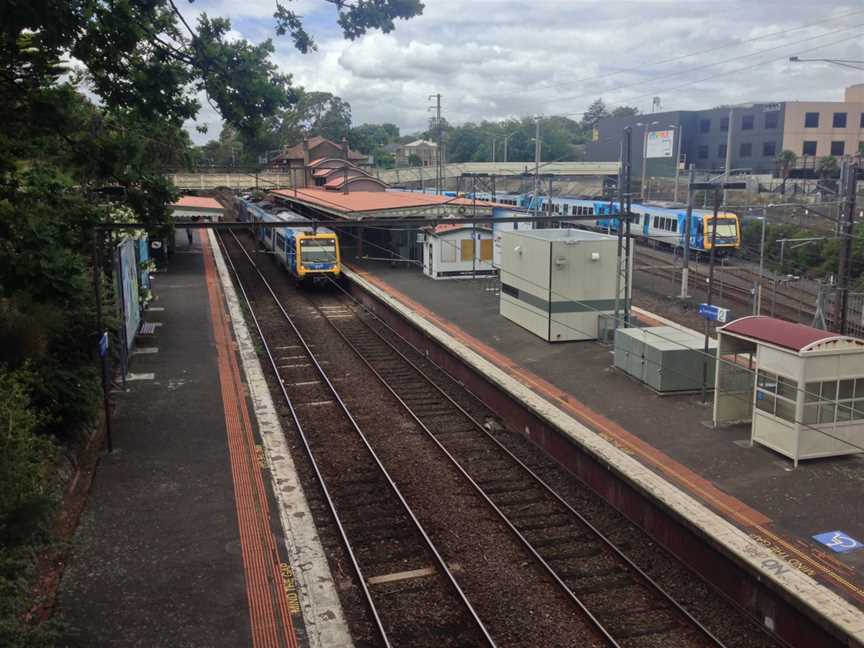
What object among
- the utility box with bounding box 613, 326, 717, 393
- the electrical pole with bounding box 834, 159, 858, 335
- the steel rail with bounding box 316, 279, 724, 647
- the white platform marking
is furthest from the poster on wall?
the electrical pole with bounding box 834, 159, 858, 335

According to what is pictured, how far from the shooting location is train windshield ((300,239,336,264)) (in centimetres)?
3041

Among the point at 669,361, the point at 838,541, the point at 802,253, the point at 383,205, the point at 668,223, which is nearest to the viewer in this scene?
the point at 838,541

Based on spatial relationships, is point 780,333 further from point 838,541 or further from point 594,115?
point 594,115

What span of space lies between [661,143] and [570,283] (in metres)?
44.7

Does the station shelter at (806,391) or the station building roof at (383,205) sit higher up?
the station building roof at (383,205)

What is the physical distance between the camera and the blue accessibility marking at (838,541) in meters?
9.11

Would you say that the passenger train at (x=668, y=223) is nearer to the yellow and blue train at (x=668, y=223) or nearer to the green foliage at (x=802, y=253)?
the yellow and blue train at (x=668, y=223)

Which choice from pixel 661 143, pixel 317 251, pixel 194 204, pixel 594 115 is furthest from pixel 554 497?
pixel 594 115

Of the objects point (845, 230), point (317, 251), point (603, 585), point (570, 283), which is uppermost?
point (845, 230)

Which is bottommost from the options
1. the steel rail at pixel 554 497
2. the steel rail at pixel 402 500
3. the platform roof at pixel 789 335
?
the steel rail at pixel 554 497

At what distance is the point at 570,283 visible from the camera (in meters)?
19.6

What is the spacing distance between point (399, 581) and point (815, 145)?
58.3 metres

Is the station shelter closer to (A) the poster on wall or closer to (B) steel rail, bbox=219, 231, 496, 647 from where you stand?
(B) steel rail, bbox=219, 231, 496, 647

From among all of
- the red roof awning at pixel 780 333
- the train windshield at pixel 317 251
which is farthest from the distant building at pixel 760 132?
the red roof awning at pixel 780 333
